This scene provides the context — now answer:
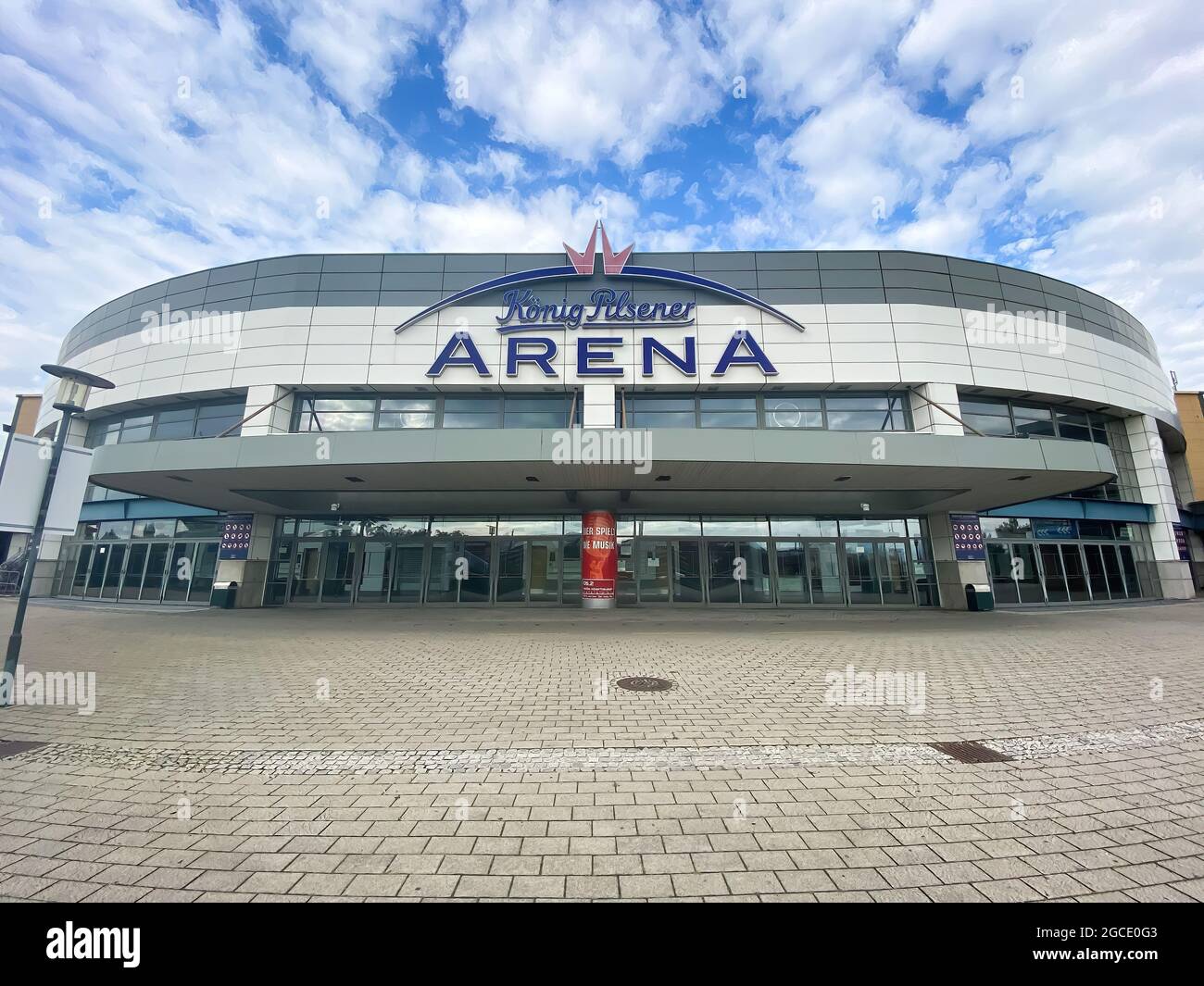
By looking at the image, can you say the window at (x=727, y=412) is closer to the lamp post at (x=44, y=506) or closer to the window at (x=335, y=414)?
the window at (x=335, y=414)

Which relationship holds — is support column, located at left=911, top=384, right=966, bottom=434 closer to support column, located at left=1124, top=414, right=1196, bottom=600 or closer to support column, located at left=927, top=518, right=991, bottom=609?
support column, located at left=927, top=518, right=991, bottom=609

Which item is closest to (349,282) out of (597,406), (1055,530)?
(597,406)

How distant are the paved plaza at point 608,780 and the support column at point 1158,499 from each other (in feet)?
61.6

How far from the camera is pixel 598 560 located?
17.5m

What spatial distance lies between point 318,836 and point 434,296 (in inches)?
794

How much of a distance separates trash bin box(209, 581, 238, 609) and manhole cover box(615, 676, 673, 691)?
57.5 feet

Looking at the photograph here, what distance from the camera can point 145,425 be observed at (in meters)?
21.4

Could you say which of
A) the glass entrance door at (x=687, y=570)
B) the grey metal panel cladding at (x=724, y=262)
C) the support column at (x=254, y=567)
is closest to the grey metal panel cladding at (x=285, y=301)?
the support column at (x=254, y=567)

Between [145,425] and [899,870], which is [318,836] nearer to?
[899,870]

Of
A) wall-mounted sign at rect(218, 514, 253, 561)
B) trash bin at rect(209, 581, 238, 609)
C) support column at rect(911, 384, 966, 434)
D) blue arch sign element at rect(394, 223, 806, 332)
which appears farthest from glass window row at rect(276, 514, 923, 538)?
blue arch sign element at rect(394, 223, 806, 332)

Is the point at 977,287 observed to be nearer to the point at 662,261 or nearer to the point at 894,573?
the point at 894,573

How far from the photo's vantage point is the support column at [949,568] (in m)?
18.0

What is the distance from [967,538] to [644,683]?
17349mm
